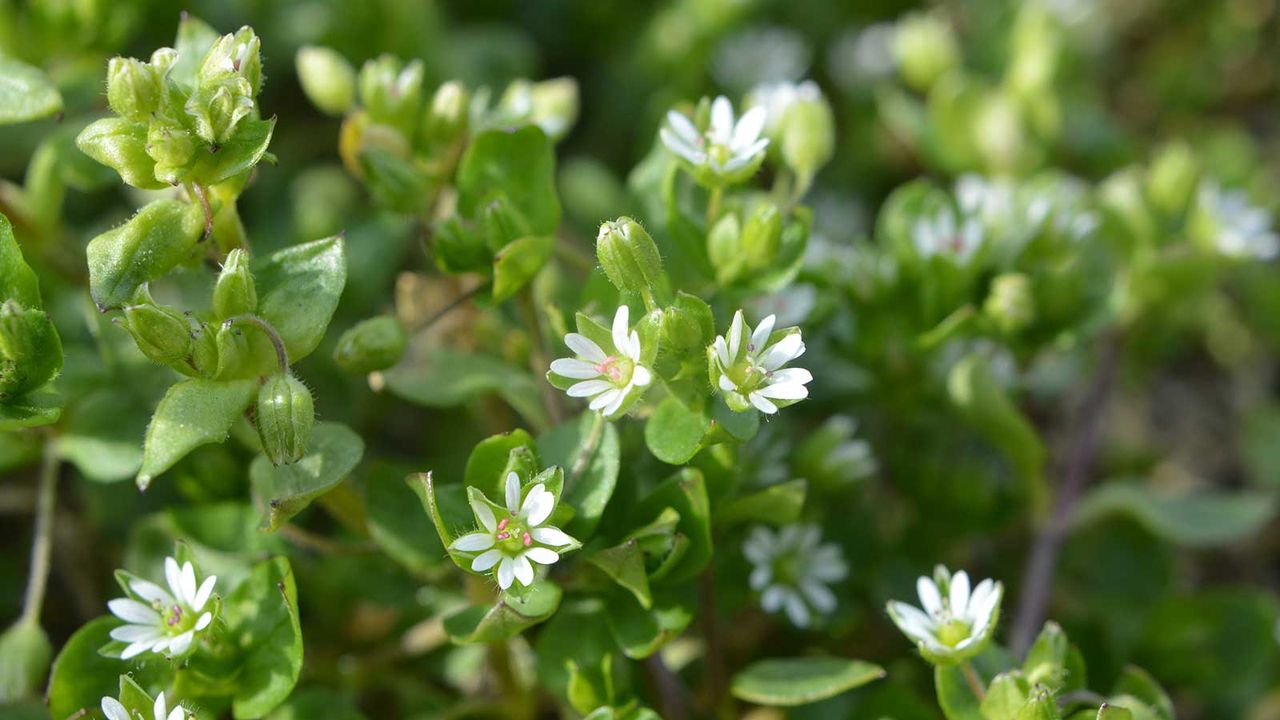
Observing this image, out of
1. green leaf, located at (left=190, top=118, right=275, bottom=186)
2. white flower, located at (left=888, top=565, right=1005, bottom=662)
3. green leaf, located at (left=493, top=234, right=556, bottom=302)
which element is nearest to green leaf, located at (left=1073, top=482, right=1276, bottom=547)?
white flower, located at (left=888, top=565, right=1005, bottom=662)

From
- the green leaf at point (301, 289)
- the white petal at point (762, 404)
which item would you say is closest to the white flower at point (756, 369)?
the white petal at point (762, 404)

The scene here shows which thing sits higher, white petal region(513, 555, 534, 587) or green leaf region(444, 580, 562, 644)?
white petal region(513, 555, 534, 587)

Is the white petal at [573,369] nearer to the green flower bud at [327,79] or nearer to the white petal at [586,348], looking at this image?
the white petal at [586,348]

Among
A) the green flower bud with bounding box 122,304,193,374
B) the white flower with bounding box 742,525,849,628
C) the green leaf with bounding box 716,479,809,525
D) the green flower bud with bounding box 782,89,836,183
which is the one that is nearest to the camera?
the green flower bud with bounding box 122,304,193,374

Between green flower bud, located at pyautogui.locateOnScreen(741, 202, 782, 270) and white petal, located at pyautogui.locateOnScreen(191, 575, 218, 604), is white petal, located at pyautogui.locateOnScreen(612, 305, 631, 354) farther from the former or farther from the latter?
white petal, located at pyautogui.locateOnScreen(191, 575, 218, 604)

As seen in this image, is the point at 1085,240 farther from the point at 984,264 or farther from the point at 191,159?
the point at 191,159

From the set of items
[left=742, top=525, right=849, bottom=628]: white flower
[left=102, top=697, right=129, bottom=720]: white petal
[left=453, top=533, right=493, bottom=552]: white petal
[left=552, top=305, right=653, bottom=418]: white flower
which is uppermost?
[left=552, top=305, right=653, bottom=418]: white flower
